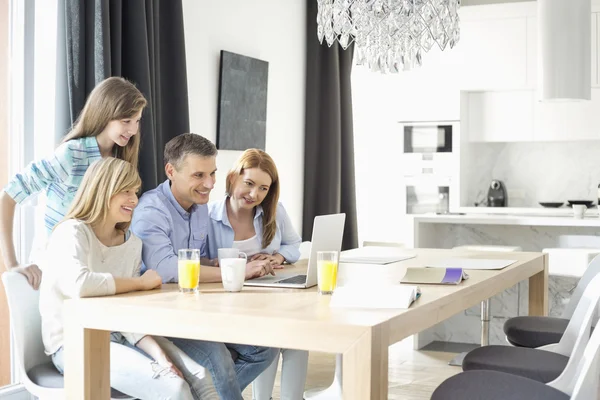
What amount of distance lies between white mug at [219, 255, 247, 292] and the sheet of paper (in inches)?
36.9

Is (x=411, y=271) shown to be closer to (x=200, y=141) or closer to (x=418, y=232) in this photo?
(x=200, y=141)

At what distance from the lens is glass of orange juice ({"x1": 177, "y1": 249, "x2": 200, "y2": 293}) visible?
7.27 feet

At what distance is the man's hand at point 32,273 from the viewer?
2.43m

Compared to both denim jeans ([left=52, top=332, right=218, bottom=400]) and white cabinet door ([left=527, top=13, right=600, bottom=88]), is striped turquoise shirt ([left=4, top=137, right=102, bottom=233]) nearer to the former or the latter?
denim jeans ([left=52, top=332, right=218, bottom=400])

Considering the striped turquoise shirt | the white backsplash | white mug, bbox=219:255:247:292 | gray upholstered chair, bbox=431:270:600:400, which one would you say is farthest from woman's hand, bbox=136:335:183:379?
the white backsplash

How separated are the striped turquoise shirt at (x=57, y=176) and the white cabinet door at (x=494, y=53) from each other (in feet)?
14.6

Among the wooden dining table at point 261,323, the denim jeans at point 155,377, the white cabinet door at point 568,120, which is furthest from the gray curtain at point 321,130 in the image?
the denim jeans at point 155,377

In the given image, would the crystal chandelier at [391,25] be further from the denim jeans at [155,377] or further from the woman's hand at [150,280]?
the denim jeans at [155,377]

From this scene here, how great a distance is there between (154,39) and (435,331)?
8.07 ft

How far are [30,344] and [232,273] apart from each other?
2.08ft

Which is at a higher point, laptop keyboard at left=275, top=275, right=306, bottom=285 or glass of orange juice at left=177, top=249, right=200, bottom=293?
glass of orange juice at left=177, top=249, right=200, bottom=293

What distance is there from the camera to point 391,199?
698 cm

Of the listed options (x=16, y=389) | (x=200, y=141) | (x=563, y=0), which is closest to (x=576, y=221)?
(x=563, y=0)

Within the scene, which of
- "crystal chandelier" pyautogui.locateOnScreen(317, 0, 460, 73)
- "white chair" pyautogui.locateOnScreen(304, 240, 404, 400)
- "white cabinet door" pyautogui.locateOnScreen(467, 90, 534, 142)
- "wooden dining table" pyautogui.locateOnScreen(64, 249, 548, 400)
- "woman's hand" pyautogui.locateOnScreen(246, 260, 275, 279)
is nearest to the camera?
"wooden dining table" pyautogui.locateOnScreen(64, 249, 548, 400)
